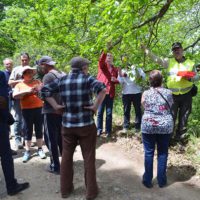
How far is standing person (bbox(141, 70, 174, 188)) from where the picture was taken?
472 centimetres

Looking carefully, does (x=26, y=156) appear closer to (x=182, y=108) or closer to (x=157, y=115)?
(x=157, y=115)

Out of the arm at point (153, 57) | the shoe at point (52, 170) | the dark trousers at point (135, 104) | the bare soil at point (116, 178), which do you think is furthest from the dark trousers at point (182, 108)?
the shoe at point (52, 170)

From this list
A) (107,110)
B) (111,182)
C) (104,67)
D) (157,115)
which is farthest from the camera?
(107,110)

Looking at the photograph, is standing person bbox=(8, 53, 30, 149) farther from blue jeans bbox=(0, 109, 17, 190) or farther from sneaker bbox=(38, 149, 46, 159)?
blue jeans bbox=(0, 109, 17, 190)

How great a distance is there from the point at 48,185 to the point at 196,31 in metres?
7.66

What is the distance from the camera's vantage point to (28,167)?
5.64 m

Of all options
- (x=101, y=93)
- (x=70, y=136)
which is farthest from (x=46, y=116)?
(x=101, y=93)

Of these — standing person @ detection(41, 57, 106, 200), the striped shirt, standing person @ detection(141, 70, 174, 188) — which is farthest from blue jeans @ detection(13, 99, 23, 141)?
standing person @ detection(141, 70, 174, 188)

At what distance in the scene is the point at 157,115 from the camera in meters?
4.75

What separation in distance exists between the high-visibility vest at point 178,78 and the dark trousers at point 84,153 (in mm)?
2444

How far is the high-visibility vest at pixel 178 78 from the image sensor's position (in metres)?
6.01

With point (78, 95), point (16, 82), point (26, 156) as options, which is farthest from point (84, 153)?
point (16, 82)

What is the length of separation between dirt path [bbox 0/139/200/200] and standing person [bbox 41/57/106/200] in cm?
32

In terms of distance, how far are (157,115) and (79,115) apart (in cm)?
129
